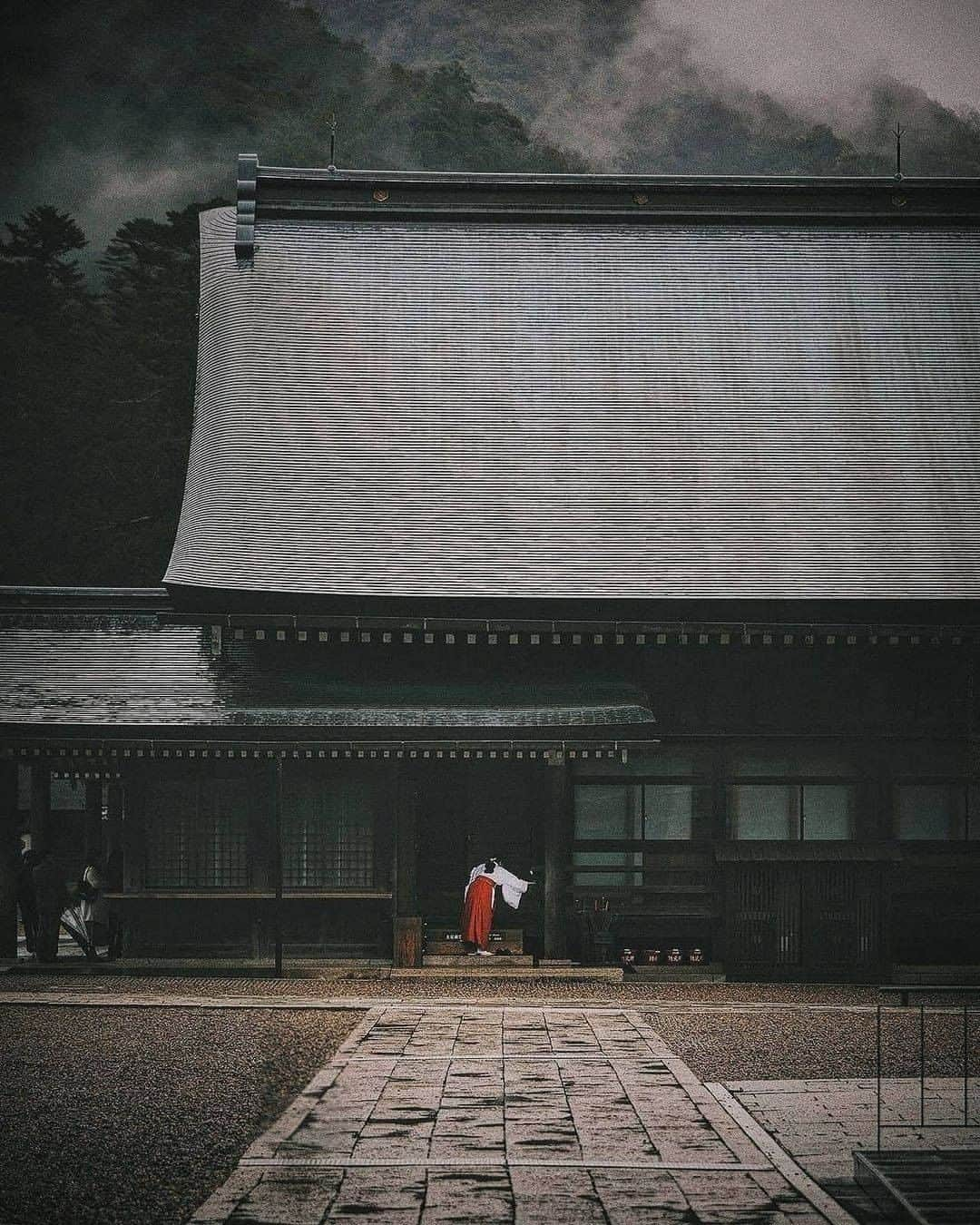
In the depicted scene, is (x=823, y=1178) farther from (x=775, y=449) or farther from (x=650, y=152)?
(x=650, y=152)

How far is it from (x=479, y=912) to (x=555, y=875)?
109 centimetres

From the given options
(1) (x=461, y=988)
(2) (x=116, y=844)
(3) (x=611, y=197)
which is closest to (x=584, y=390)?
(3) (x=611, y=197)

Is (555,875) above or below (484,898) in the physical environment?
above

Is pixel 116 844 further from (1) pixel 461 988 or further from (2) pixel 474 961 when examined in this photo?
(1) pixel 461 988

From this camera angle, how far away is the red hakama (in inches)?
754

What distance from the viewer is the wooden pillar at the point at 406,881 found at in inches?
748

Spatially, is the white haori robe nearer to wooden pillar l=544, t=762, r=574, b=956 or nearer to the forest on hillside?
wooden pillar l=544, t=762, r=574, b=956

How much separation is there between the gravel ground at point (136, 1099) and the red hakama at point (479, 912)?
12.4ft

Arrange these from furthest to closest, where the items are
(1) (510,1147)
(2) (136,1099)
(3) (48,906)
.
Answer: (3) (48,906)
(2) (136,1099)
(1) (510,1147)

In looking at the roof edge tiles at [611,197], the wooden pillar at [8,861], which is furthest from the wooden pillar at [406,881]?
the roof edge tiles at [611,197]

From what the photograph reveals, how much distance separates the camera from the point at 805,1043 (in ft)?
46.2

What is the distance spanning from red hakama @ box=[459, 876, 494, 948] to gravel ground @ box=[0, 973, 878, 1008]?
2.28 ft

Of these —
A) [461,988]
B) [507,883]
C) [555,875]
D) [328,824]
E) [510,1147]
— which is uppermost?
[328,824]

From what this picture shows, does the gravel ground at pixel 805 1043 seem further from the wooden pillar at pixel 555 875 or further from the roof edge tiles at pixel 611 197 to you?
the roof edge tiles at pixel 611 197
